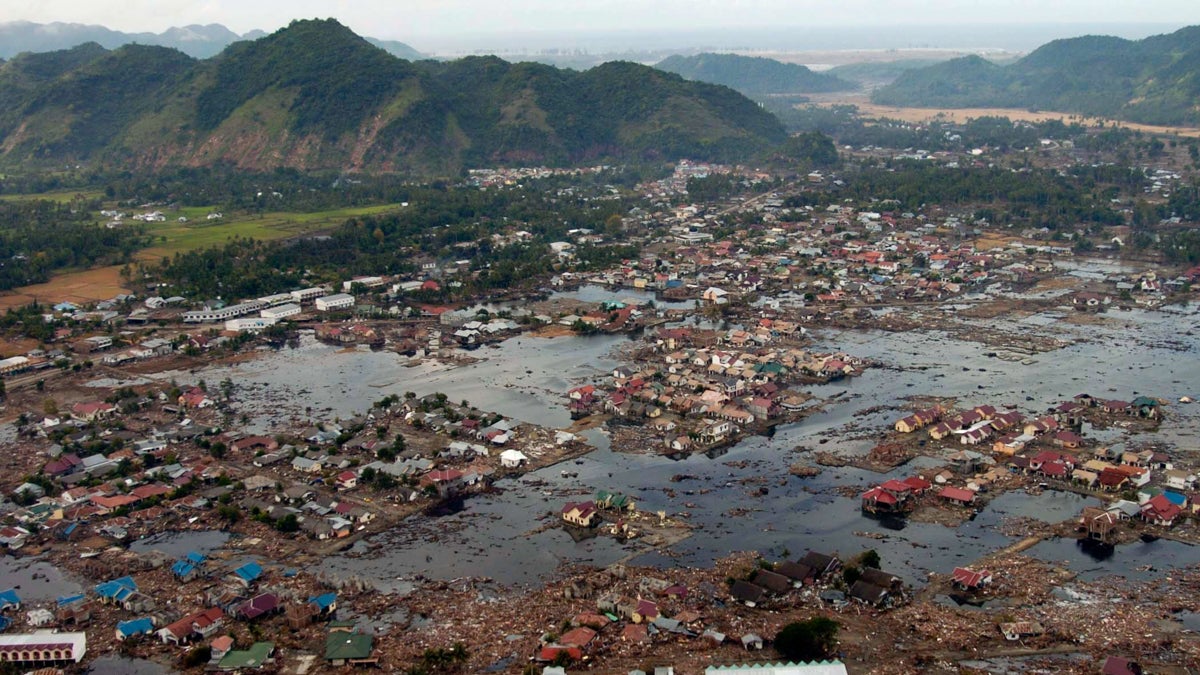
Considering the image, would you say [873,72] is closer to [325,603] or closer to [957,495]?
[957,495]

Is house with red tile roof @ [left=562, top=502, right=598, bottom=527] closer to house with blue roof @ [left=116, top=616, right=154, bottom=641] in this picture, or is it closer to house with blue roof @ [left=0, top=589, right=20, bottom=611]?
house with blue roof @ [left=116, top=616, right=154, bottom=641]

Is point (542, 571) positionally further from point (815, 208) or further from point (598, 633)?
point (815, 208)

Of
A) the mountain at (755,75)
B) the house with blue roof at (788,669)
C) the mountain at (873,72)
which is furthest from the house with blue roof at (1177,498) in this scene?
the mountain at (873,72)

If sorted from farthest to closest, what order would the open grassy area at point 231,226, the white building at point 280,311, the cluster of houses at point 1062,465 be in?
the open grassy area at point 231,226 → the white building at point 280,311 → the cluster of houses at point 1062,465

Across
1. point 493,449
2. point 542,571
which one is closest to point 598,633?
point 542,571

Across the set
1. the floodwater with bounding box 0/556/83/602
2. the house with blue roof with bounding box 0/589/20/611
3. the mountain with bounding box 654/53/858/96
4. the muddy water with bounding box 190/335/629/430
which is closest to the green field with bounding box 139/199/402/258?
the muddy water with bounding box 190/335/629/430

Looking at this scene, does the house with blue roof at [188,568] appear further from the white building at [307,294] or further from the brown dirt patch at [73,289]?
the brown dirt patch at [73,289]
